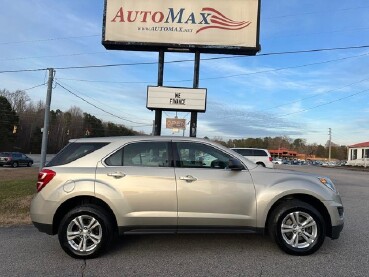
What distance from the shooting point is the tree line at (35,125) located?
8531 centimetres

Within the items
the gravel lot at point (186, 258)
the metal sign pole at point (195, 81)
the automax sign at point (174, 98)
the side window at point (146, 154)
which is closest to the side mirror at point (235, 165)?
the side window at point (146, 154)

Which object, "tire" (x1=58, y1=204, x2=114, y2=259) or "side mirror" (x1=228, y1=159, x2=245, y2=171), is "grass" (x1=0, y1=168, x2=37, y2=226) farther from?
"side mirror" (x1=228, y1=159, x2=245, y2=171)

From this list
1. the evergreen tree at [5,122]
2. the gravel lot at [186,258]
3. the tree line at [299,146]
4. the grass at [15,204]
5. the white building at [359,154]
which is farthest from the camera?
the tree line at [299,146]

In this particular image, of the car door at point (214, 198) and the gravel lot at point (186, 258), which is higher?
the car door at point (214, 198)

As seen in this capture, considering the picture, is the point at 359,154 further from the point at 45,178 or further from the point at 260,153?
the point at 45,178

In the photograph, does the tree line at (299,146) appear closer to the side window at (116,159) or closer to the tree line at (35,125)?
the tree line at (35,125)

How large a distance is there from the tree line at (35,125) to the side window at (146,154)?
80923 mm

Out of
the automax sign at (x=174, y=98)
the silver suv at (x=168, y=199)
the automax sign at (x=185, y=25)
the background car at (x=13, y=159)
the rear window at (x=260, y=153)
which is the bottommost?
the background car at (x=13, y=159)

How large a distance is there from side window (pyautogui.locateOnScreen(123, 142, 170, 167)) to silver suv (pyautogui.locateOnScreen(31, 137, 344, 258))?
2 cm

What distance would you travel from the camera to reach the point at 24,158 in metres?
44.0

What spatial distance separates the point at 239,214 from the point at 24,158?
4284 centimetres

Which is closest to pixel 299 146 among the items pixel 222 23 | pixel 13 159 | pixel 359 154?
pixel 359 154

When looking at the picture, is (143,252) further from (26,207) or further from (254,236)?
(26,207)

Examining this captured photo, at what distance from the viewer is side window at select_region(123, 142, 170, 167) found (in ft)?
19.2
